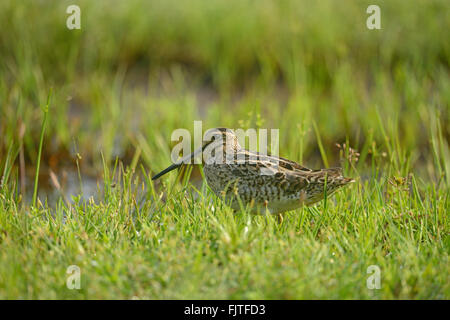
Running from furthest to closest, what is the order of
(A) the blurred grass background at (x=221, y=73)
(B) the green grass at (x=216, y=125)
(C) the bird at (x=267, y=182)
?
(A) the blurred grass background at (x=221, y=73) < (C) the bird at (x=267, y=182) < (B) the green grass at (x=216, y=125)

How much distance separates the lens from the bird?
413 cm

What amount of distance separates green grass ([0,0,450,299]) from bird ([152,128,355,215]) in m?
0.13

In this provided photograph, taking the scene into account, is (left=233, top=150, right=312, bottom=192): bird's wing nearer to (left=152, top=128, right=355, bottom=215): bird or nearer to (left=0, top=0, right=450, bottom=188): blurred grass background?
(left=152, top=128, right=355, bottom=215): bird

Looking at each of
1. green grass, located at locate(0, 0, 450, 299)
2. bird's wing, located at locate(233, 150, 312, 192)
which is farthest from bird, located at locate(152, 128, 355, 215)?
green grass, located at locate(0, 0, 450, 299)

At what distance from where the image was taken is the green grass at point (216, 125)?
3.37 m

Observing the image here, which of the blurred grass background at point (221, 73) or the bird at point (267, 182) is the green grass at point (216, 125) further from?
the bird at point (267, 182)

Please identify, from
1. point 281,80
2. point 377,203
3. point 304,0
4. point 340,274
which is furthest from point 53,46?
point 340,274

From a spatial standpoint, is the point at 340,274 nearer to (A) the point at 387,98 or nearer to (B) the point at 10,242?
(B) the point at 10,242

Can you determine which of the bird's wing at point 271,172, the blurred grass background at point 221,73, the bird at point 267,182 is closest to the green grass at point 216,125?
the blurred grass background at point 221,73

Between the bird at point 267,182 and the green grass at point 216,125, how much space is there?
0.13m

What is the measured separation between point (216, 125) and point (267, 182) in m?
2.40

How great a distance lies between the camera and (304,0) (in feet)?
29.3

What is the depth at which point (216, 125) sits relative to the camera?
6480 millimetres

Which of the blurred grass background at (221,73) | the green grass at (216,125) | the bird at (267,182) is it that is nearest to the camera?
the green grass at (216,125)
